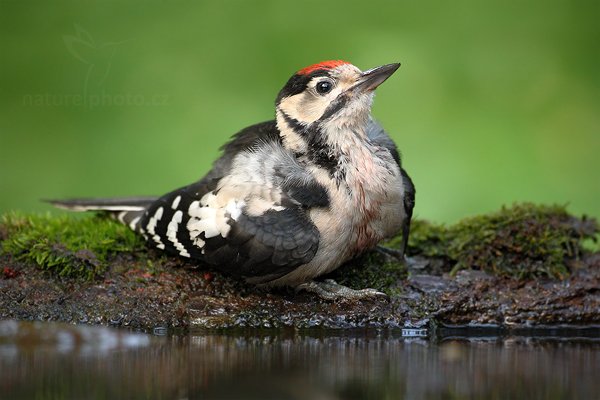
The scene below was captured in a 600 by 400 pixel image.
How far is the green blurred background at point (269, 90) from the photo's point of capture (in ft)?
26.4

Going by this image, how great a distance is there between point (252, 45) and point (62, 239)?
3988 mm

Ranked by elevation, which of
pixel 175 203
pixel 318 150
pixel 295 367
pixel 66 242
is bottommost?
pixel 295 367

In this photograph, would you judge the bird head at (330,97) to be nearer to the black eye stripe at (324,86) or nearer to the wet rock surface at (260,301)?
the black eye stripe at (324,86)

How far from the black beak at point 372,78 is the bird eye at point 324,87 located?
134 millimetres

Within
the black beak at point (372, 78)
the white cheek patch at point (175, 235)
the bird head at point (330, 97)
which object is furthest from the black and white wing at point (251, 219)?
the black beak at point (372, 78)

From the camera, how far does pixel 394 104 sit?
341 inches

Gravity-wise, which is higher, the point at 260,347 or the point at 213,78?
the point at 213,78

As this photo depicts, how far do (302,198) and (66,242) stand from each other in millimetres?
1504

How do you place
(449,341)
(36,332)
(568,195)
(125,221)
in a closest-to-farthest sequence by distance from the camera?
(36,332) < (449,341) < (125,221) < (568,195)

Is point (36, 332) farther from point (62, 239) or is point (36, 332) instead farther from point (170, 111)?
point (170, 111)

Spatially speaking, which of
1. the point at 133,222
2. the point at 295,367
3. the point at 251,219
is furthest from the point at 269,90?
the point at 295,367

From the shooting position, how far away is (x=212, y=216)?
4969 mm

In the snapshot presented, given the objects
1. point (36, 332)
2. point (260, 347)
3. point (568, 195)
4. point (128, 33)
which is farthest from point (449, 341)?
point (128, 33)

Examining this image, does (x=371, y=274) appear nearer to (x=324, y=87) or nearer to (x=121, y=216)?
(x=324, y=87)
